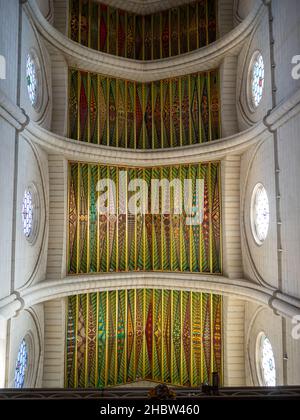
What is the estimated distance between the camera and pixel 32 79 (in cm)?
1037

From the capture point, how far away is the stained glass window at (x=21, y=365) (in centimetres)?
943

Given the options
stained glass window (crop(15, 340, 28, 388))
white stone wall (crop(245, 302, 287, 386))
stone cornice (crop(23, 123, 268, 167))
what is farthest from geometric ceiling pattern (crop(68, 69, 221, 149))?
stained glass window (crop(15, 340, 28, 388))

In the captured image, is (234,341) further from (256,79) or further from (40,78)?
(40,78)

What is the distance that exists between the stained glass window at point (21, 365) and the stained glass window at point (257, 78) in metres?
8.93

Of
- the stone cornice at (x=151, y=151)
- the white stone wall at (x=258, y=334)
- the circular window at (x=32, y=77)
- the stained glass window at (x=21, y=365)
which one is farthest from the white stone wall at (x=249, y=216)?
the stained glass window at (x=21, y=365)

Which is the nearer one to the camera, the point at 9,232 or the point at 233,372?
the point at 9,232

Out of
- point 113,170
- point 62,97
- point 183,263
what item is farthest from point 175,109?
point 183,263

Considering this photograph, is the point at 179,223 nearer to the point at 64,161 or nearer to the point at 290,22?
the point at 64,161

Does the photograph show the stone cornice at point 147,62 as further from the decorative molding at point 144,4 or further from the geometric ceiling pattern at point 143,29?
the decorative molding at point 144,4

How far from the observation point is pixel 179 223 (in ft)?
40.8

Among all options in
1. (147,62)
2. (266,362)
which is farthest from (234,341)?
(147,62)

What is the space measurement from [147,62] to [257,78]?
370cm

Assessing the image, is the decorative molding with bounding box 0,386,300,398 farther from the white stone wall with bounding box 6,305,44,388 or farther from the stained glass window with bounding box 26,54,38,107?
the stained glass window with bounding box 26,54,38,107

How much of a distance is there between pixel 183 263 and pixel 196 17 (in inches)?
311
